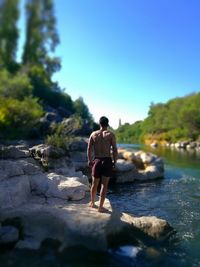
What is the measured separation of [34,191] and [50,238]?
3583 mm

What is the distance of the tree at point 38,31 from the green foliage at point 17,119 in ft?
93.0

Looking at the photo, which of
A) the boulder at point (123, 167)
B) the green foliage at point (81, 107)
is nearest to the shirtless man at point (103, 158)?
the boulder at point (123, 167)

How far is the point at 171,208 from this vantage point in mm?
16500

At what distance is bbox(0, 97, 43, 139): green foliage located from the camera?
34.8 metres

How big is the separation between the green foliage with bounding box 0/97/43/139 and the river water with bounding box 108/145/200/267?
15969 millimetres

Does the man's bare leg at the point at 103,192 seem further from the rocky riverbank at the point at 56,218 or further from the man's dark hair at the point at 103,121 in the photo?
the man's dark hair at the point at 103,121

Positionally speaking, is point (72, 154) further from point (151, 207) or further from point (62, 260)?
point (62, 260)

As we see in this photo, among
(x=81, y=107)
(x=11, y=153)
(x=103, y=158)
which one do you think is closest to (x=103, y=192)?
(x=103, y=158)

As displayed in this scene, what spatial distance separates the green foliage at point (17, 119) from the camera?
34.8 meters

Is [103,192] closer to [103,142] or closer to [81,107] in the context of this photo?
[103,142]

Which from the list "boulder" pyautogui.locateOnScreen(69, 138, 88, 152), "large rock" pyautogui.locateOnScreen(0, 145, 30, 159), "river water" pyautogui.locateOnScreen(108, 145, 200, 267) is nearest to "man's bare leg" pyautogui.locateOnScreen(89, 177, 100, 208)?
"river water" pyautogui.locateOnScreen(108, 145, 200, 267)

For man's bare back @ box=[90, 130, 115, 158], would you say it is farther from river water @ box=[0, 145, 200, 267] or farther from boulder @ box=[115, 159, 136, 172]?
boulder @ box=[115, 159, 136, 172]

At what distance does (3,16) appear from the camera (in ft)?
19.0

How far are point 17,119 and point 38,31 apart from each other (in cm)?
3163
